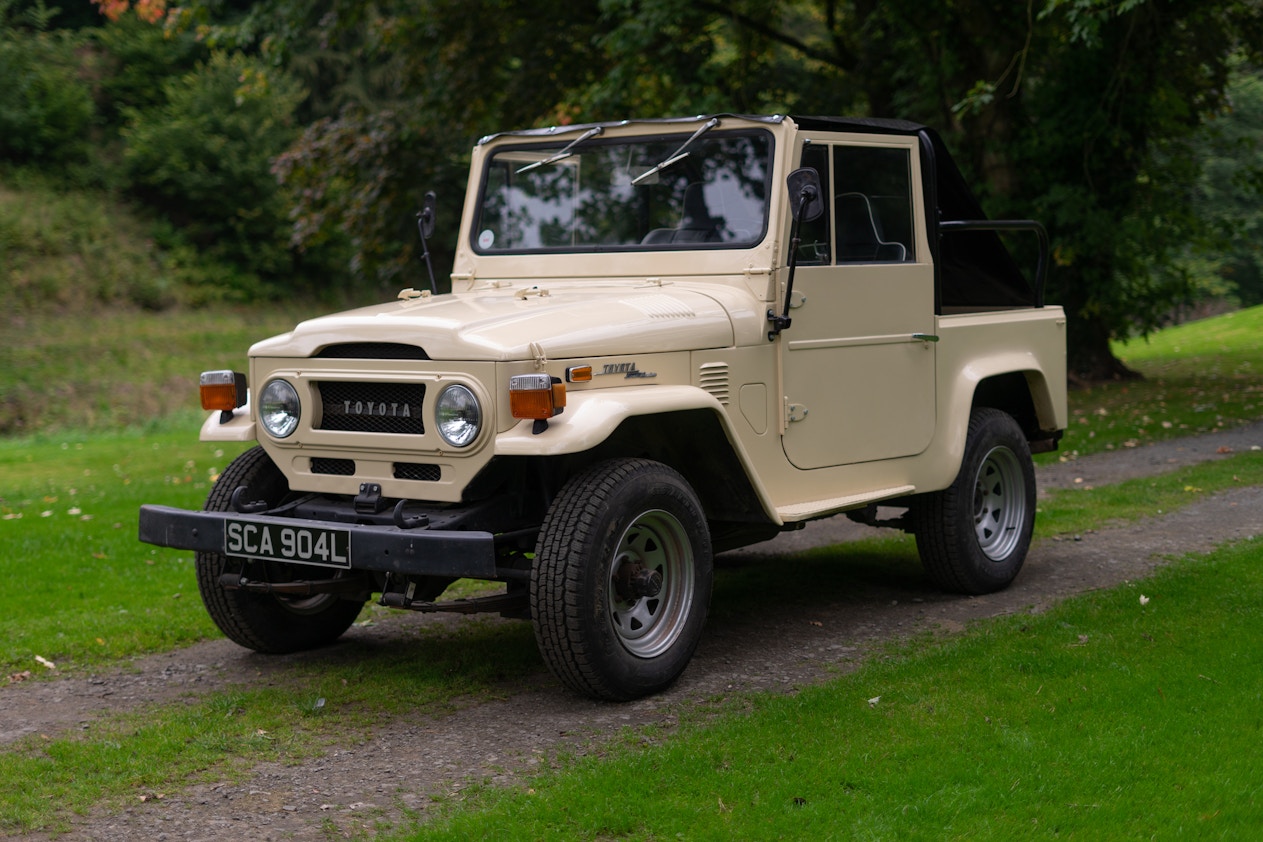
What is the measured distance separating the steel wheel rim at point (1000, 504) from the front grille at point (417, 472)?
10.8 ft

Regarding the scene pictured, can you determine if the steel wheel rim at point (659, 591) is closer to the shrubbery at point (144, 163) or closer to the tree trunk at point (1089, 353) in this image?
the tree trunk at point (1089, 353)

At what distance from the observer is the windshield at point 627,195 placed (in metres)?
6.12

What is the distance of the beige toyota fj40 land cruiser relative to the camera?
505 centimetres

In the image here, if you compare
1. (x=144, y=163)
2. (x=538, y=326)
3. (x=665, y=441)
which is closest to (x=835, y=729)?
(x=665, y=441)

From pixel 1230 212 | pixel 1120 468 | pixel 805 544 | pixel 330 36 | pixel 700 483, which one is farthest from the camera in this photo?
pixel 1230 212

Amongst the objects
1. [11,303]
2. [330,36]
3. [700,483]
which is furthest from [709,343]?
[11,303]

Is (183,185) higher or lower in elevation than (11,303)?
higher

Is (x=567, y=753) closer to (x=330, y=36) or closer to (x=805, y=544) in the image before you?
(x=805, y=544)

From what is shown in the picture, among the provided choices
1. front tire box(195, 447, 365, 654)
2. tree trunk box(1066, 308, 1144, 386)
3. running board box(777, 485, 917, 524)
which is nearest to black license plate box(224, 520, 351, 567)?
front tire box(195, 447, 365, 654)

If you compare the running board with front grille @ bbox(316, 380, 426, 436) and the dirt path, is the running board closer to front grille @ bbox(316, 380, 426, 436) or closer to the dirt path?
the dirt path

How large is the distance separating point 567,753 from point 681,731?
0.45m

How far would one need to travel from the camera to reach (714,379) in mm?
5656

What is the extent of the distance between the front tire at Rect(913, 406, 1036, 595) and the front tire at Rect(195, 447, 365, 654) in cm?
289

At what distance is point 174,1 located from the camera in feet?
56.3
